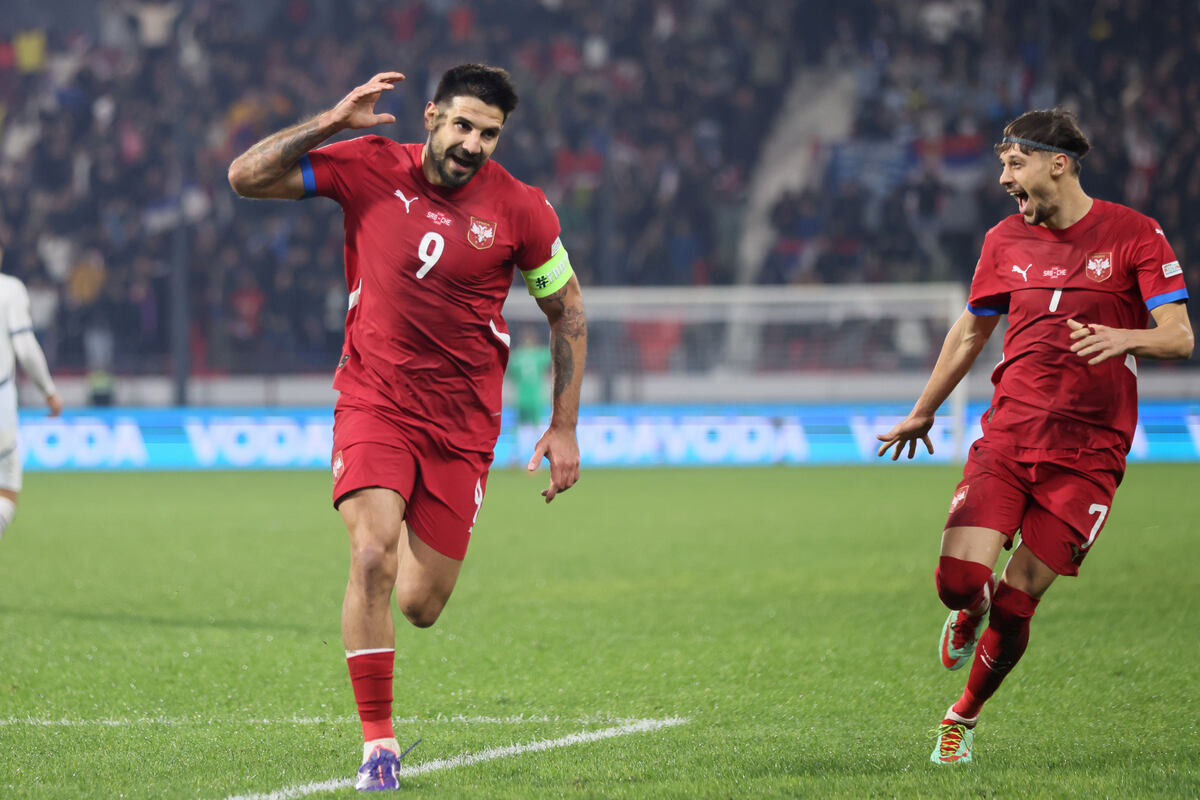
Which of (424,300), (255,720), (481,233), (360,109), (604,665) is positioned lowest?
(604,665)

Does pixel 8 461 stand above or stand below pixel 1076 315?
below

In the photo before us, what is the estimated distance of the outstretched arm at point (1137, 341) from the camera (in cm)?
432

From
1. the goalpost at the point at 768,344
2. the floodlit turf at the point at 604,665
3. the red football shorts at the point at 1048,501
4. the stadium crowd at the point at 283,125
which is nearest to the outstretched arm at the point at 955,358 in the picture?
the red football shorts at the point at 1048,501

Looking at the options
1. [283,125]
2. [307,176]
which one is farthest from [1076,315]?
[283,125]

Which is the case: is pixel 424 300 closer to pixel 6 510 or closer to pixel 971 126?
pixel 6 510

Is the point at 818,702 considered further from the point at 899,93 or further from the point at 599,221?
the point at 899,93

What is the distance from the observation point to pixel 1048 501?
471 cm

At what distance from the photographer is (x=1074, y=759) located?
4730mm

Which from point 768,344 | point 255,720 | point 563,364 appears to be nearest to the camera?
point 563,364

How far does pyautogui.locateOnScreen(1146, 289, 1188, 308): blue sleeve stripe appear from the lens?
15.0 feet

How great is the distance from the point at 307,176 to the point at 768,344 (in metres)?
16.6

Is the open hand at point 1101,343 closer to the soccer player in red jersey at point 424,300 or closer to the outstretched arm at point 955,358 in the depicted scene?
the outstretched arm at point 955,358

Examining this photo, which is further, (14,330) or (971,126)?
(971,126)

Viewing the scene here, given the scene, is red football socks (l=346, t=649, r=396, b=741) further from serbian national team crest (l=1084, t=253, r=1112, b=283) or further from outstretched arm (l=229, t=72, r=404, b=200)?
serbian national team crest (l=1084, t=253, r=1112, b=283)
